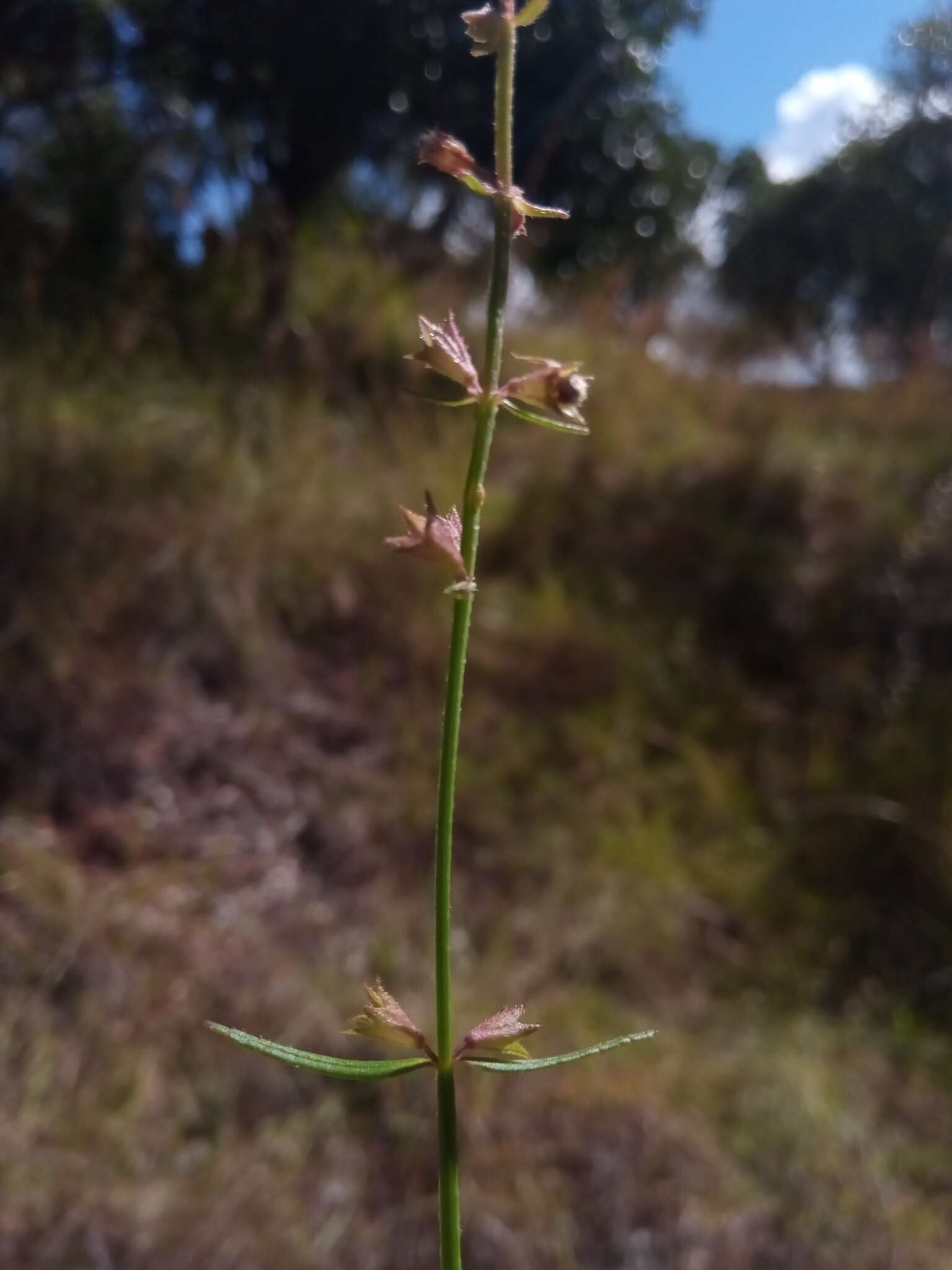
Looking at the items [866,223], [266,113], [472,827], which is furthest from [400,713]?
[866,223]

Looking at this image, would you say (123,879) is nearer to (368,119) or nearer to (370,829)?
(370,829)

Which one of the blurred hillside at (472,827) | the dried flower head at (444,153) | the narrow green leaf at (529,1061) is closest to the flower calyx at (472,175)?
the dried flower head at (444,153)

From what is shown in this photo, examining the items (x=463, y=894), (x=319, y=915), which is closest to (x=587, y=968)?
(x=463, y=894)

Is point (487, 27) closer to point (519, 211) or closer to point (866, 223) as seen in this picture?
point (519, 211)

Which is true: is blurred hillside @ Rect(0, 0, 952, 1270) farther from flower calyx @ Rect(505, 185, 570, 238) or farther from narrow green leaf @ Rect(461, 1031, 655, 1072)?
flower calyx @ Rect(505, 185, 570, 238)

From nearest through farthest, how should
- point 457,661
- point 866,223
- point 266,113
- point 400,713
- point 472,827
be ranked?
point 457,661
point 472,827
point 400,713
point 266,113
point 866,223

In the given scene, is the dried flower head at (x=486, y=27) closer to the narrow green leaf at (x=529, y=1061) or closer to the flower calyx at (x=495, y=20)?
the flower calyx at (x=495, y=20)
